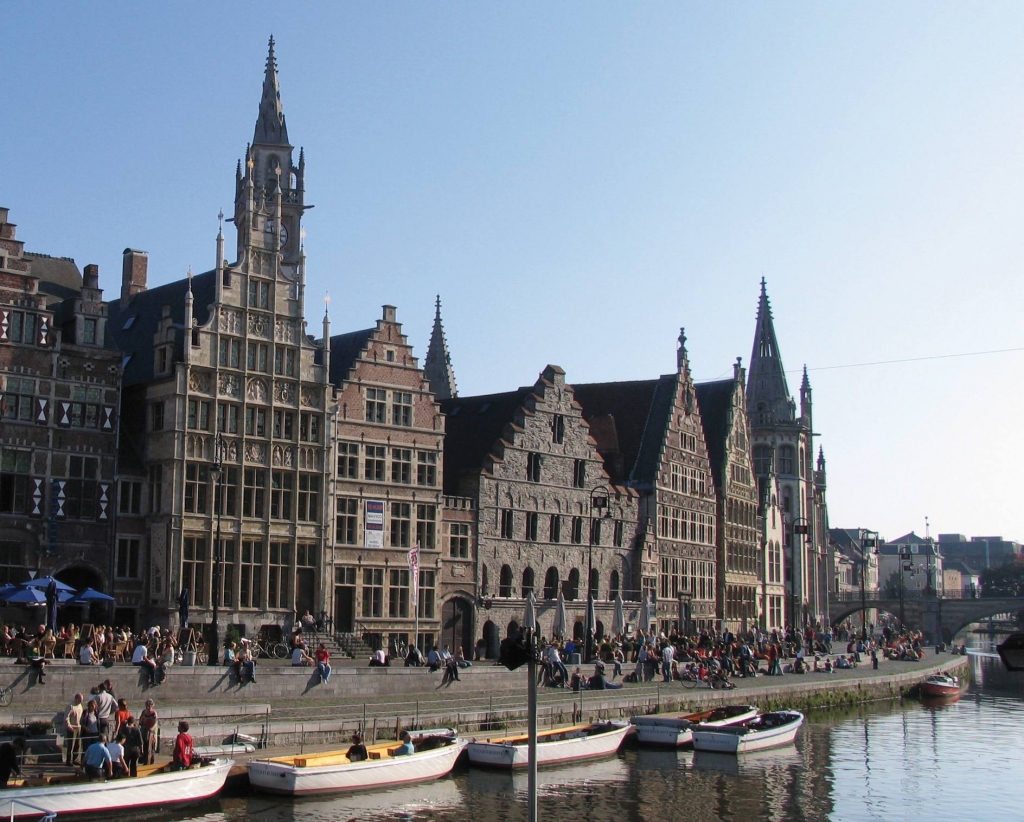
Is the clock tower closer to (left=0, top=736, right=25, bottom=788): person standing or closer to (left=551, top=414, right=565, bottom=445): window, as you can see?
(left=551, top=414, right=565, bottom=445): window

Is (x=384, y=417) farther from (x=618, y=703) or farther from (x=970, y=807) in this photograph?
(x=970, y=807)

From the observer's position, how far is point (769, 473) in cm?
9662

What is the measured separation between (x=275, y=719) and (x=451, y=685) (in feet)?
29.3

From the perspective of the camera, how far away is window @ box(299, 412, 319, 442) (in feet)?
161

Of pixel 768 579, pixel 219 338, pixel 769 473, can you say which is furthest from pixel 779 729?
pixel 769 473

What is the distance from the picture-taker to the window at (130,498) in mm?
45000

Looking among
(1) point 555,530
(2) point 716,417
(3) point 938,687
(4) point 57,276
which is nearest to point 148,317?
(4) point 57,276

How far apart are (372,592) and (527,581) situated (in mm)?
10095

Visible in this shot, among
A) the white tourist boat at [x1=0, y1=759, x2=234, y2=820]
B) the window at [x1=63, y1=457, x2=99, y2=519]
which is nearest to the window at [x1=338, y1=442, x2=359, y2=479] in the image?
the window at [x1=63, y1=457, x2=99, y2=519]

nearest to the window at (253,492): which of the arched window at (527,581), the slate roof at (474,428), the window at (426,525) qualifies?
the window at (426,525)

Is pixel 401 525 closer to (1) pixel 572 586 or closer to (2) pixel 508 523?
(2) pixel 508 523

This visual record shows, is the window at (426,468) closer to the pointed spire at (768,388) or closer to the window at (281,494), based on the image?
the window at (281,494)

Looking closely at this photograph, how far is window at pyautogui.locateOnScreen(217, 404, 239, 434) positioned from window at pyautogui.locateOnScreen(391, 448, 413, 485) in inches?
303

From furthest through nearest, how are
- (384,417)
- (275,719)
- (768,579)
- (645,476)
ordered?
1. (768,579)
2. (645,476)
3. (384,417)
4. (275,719)
